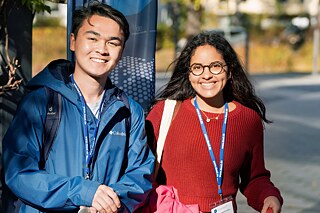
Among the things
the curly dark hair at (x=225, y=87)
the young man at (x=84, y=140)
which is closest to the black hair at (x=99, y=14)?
the young man at (x=84, y=140)

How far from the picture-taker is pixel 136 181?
328 cm

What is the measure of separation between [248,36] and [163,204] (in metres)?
26.4

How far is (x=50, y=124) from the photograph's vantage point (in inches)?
124

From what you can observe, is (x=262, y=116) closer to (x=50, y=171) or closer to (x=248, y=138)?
(x=248, y=138)

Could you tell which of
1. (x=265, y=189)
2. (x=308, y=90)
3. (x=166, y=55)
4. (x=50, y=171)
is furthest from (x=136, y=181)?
(x=166, y=55)

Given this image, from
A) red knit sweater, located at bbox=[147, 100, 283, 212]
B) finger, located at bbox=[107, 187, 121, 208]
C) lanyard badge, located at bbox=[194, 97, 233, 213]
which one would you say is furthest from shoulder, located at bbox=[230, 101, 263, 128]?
finger, located at bbox=[107, 187, 121, 208]

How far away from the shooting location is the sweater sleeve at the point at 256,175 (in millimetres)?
3967

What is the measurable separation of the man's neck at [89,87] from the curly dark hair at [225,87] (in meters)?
0.81

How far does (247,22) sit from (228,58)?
39934 mm

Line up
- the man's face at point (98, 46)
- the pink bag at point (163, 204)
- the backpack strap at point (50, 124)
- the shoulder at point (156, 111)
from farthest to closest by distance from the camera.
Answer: the shoulder at point (156, 111), the pink bag at point (163, 204), the man's face at point (98, 46), the backpack strap at point (50, 124)

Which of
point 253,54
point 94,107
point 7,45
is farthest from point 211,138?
point 253,54

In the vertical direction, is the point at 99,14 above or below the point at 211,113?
above

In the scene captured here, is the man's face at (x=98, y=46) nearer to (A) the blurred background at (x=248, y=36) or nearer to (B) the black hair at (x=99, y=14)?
(B) the black hair at (x=99, y=14)

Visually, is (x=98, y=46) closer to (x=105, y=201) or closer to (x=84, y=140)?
(x=84, y=140)
